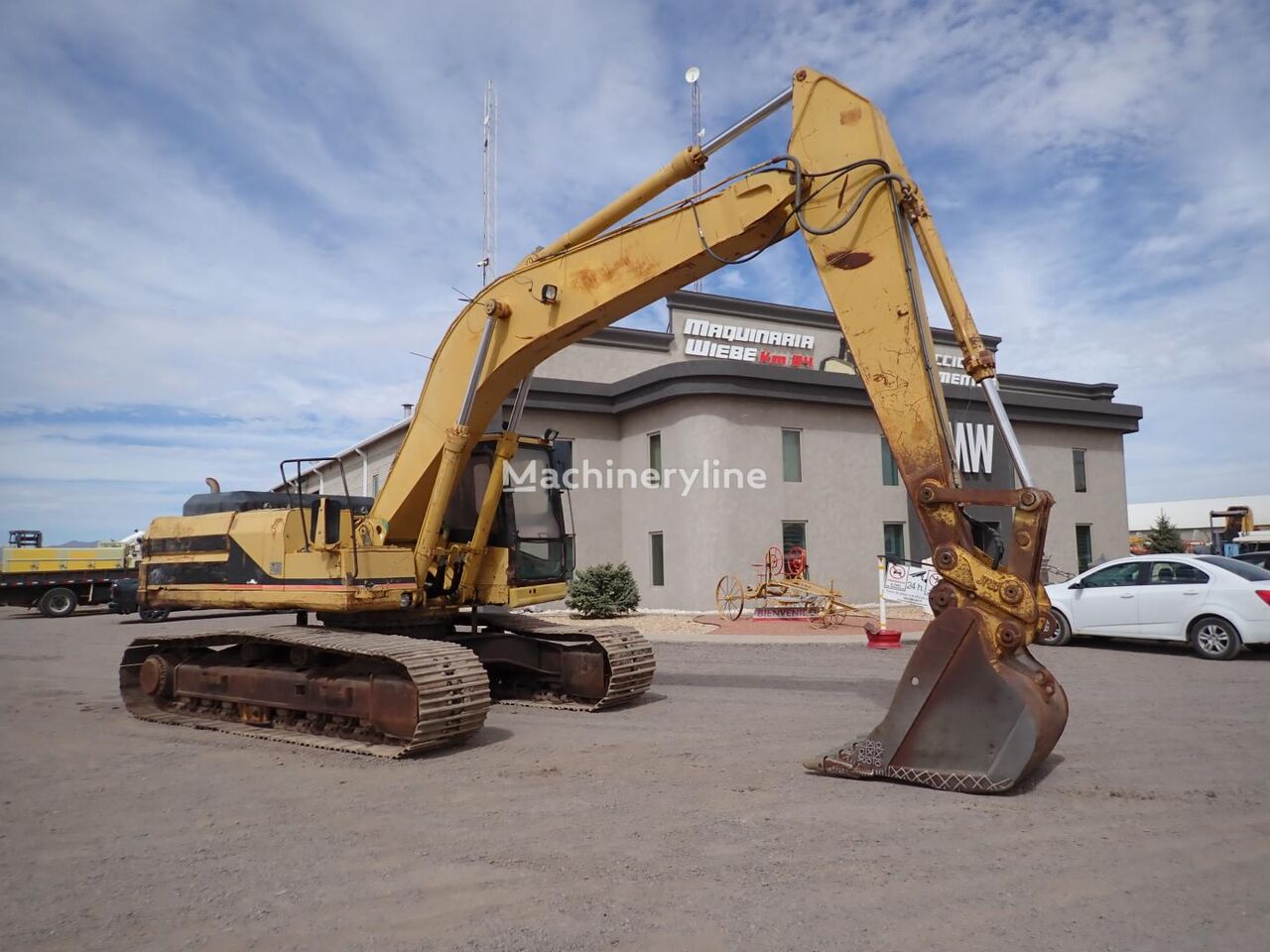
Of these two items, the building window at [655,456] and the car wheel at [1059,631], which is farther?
the building window at [655,456]

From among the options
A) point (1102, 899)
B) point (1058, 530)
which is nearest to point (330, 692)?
point (1102, 899)

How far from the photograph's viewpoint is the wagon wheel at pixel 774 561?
20.1 meters

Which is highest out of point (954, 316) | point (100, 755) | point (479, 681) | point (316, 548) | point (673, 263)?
point (673, 263)

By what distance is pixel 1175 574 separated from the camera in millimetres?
12852

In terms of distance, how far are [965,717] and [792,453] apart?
53.8ft

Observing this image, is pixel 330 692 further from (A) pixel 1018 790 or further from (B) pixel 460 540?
(A) pixel 1018 790

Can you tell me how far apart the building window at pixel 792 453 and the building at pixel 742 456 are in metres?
0.03

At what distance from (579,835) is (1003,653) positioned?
281 centimetres

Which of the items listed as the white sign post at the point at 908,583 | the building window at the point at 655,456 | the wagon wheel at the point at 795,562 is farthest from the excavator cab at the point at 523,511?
the building window at the point at 655,456

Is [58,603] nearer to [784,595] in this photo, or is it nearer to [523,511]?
[784,595]

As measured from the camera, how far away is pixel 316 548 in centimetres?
823

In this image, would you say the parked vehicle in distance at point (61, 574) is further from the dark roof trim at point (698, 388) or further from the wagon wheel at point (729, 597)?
the wagon wheel at point (729, 597)

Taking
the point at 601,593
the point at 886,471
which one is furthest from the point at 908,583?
the point at 886,471

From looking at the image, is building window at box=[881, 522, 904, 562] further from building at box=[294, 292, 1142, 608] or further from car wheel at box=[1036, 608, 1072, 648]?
car wheel at box=[1036, 608, 1072, 648]
